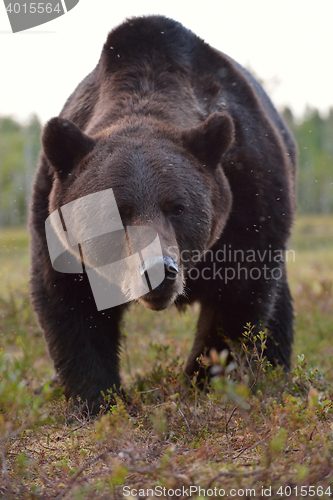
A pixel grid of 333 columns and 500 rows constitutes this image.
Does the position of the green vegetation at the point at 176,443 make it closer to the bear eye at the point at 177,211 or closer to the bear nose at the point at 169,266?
the bear nose at the point at 169,266

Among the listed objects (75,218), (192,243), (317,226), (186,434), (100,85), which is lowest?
(317,226)

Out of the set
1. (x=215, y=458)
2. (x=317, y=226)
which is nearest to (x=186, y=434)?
(x=215, y=458)

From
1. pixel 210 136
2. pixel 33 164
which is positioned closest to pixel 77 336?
pixel 210 136

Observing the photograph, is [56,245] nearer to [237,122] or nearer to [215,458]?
[237,122]

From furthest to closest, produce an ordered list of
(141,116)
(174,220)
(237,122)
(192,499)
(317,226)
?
(317,226) < (237,122) < (141,116) < (174,220) < (192,499)

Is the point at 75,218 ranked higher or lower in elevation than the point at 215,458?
higher

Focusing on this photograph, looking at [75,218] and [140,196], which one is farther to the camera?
[75,218]

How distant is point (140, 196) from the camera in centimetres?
334

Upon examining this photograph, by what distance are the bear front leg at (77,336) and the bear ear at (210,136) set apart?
1164 millimetres

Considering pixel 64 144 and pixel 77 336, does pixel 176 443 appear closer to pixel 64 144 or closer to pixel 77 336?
pixel 77 336

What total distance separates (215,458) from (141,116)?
2.32 m

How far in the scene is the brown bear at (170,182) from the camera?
11.5ft

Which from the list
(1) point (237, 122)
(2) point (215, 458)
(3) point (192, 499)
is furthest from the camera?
(1) point (237, 122)

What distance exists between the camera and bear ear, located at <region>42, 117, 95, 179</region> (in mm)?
3574
